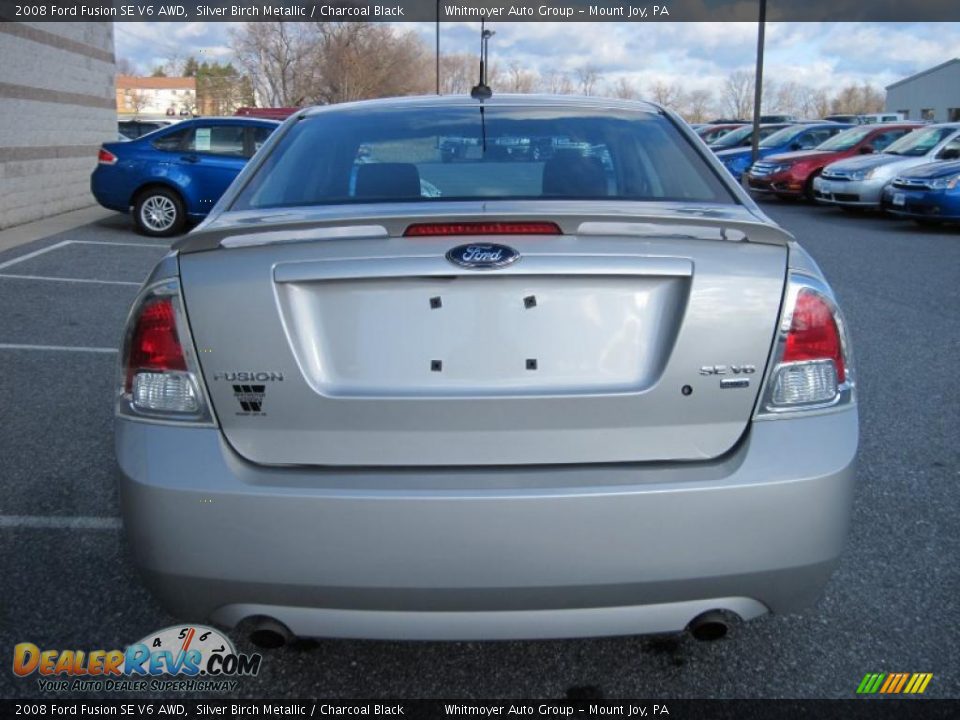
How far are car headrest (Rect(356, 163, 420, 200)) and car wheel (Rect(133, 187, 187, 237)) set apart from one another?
1037 centimetres

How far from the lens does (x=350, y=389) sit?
214cm

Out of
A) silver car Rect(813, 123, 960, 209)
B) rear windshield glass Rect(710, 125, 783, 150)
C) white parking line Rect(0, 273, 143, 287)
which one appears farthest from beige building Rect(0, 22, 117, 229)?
rear windshield glass Rect(710, 125, 783, 150)

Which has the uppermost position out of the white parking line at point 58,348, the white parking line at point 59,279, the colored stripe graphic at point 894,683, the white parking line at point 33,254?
the white parking line at point 33,254

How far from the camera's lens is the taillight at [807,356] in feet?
7.27

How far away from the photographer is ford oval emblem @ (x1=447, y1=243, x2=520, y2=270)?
6.96ft

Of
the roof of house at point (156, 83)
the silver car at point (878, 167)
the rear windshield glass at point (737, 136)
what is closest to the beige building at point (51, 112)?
the silver car at point (878, 167)

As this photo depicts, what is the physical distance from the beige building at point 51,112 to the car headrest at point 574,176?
11402 millimetres

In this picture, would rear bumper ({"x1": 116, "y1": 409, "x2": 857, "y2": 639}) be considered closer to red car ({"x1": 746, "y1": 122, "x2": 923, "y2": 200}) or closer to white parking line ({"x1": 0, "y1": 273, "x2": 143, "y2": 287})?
white parking line ({"x1": 0, "y1": 273, "x2": 143, "y2": 287})

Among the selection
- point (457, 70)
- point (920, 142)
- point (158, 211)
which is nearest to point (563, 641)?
point (158, 211)

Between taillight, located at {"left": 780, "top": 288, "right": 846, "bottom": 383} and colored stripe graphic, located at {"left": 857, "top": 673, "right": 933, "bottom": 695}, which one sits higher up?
taillight, located at {"left": 780, "top": 288, "right": 846, "bottom": 383}

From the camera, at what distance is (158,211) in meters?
12.6

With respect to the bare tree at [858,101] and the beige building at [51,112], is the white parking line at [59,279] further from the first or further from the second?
the bare tree at [858,101]

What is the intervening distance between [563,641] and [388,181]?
1479 millimetres

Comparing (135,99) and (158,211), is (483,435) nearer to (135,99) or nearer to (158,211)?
(158,211)
